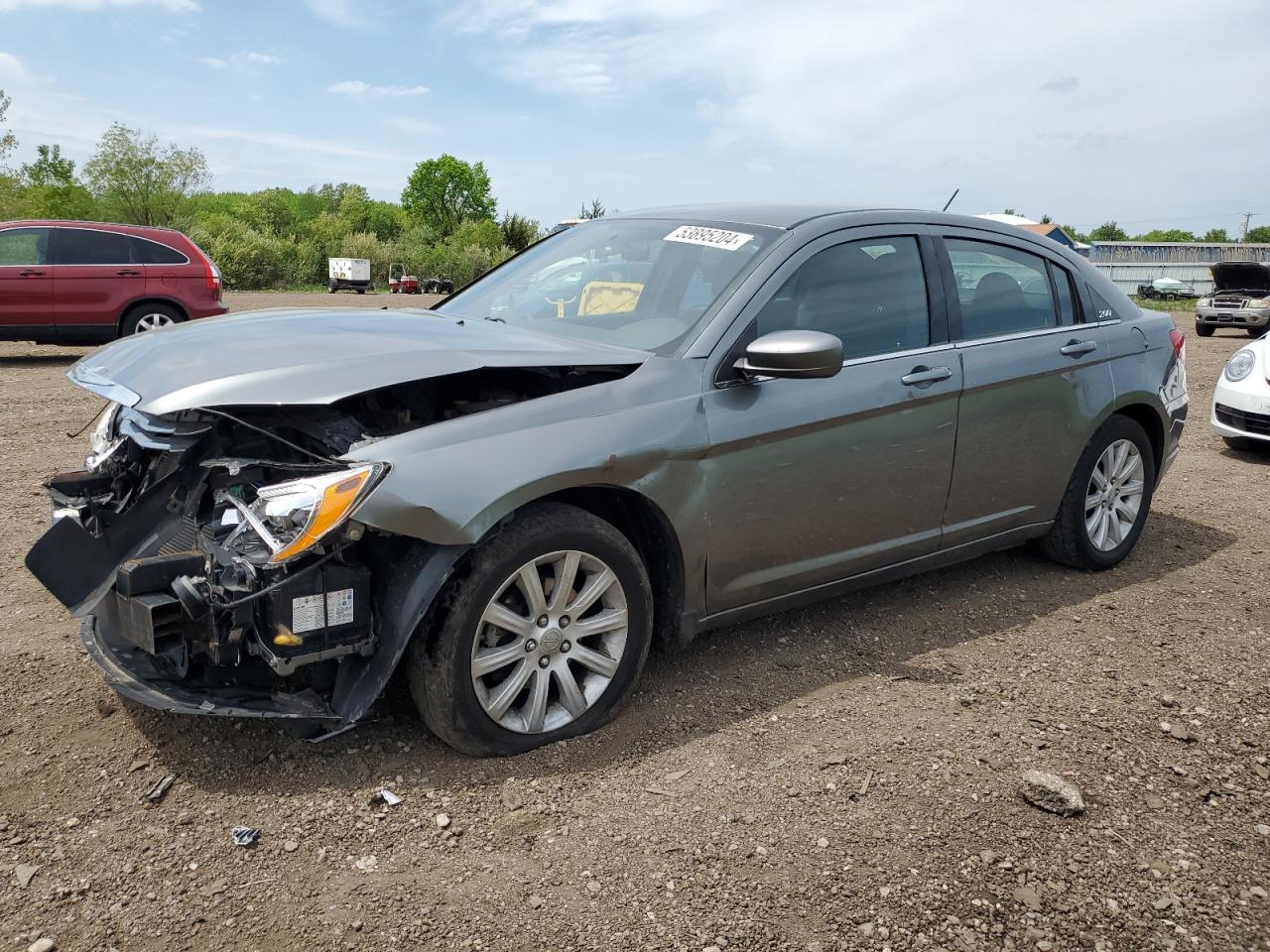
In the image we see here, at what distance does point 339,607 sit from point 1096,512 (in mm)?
3867

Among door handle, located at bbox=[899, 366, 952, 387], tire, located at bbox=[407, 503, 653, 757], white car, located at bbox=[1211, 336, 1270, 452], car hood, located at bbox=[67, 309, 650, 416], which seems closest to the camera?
car hood, located at bbox=[67, 309, 650, 416]

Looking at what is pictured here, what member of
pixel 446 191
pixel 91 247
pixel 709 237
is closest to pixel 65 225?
pixel 91 247

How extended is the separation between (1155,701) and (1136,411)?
75.4 inches

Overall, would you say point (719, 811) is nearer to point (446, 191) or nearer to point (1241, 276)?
point (1241, 276)

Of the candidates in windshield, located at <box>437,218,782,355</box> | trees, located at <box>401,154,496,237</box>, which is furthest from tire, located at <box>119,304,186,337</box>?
trees, located at <box>401,154,496,237</box>

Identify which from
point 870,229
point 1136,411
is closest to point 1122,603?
point 1136,411

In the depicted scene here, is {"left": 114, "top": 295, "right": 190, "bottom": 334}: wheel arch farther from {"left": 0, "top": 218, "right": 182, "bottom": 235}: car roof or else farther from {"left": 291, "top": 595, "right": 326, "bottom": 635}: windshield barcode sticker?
{"left": 291, "top": 595, "right": 326, "bottom": 635}: windshield barcode sticker

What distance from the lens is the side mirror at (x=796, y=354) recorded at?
337cm

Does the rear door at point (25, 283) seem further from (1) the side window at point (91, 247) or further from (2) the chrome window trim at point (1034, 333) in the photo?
(2) the chrome window trim at point (1034, 333)

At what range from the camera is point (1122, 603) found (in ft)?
15.9

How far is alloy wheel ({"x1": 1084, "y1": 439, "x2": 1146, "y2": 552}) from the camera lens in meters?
5.11

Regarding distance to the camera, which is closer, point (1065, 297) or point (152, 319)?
point (1065, 297)

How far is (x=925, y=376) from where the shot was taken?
4109 mm

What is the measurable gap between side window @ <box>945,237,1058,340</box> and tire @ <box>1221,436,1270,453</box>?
5.14 m
